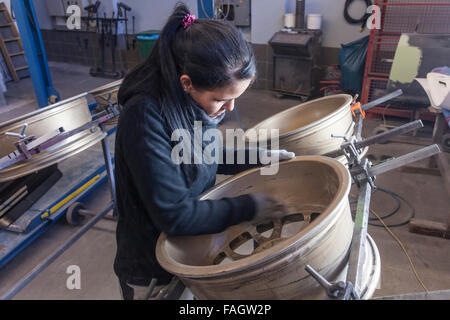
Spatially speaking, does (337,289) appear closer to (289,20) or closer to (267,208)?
(267,208)

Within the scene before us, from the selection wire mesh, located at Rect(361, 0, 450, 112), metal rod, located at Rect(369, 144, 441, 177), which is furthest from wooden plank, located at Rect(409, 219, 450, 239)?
wire mesh, located at Rect(361, 0, 450, 112)

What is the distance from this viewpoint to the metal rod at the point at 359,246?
0.70 metres

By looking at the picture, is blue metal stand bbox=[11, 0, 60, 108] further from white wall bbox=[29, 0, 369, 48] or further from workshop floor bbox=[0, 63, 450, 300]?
workshop floor bbox=[0, 63, 450, 300]

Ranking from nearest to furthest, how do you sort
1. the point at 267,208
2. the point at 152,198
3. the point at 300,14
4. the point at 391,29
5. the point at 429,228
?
the point at 152,198
the point at 267,208
the point at 429,228
the point at 391,29
the point at 300,14

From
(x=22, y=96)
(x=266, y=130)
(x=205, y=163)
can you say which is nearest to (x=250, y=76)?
(x=205, y=163)

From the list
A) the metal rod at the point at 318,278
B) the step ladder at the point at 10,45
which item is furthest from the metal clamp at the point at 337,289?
the step ladder at the point at 10,45

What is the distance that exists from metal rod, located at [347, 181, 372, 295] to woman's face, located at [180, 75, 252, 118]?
44 centimetres

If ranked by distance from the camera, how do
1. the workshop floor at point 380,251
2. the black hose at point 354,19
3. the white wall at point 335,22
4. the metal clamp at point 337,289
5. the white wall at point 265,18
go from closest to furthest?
1. the metal clamp at point 337,289
2. the workshop floor at point 380,251
3. the black hose at point 354,19
4. the white wall at point 335,22
5. the white wall at point 265,18

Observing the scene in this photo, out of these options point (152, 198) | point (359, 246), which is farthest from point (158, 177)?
point (359, 246)

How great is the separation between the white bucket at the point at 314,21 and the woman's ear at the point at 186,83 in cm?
383

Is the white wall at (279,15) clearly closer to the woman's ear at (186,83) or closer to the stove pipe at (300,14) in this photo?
the stove pipe at (300,14)

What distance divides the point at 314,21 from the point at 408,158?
3.62m

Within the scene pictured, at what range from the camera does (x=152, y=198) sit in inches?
28.5

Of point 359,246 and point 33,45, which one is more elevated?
point 33,45
